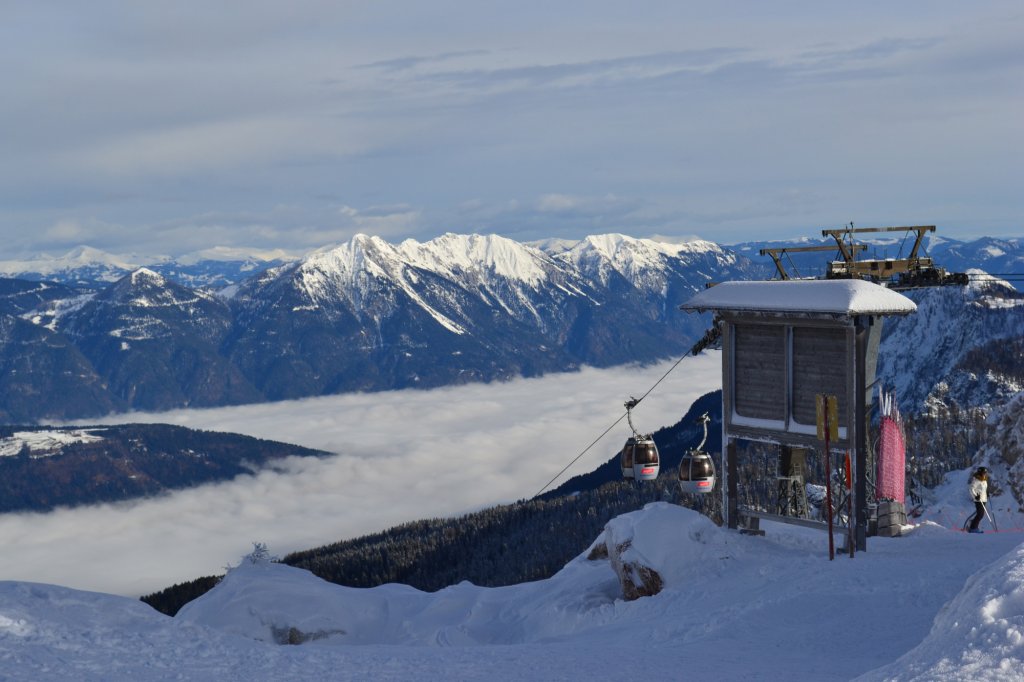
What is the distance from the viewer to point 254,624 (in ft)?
112

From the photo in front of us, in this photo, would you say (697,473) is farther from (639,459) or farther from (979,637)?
(979,637)

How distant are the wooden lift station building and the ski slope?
3242 millimetres

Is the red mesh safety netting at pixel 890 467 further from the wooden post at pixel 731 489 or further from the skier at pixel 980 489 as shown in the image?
the wooden post at pixel 731 489

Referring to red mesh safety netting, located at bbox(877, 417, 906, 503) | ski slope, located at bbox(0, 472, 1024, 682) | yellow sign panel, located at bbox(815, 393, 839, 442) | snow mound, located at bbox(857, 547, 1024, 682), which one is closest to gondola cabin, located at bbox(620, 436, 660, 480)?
ski slope, located at bbox(0, 472, 1024, 682)

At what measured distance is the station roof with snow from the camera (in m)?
29.0

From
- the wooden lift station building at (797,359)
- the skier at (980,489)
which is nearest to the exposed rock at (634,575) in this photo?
the wooden lift station building at (797,359)

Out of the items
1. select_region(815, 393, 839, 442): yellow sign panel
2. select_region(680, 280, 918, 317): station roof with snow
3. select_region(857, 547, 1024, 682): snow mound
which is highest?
select_region(680, 280, 918, 317): station roof with snow

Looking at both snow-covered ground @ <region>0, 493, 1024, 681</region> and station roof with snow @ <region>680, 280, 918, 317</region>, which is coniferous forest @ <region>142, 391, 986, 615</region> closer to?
snow-covered ground @ <region>0, 493, 1024, 681</region>

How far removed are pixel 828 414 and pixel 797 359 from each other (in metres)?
2.66

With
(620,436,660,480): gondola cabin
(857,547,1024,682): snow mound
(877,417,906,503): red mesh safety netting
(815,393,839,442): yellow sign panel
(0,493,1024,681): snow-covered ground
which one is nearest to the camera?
(857,547,1024,682): snow mound

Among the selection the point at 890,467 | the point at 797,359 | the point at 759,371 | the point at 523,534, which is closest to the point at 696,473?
the point at 759,371

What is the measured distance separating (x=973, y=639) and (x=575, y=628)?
674 inches

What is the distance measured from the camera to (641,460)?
34.7 metres

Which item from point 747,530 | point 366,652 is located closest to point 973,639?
point 366,652
